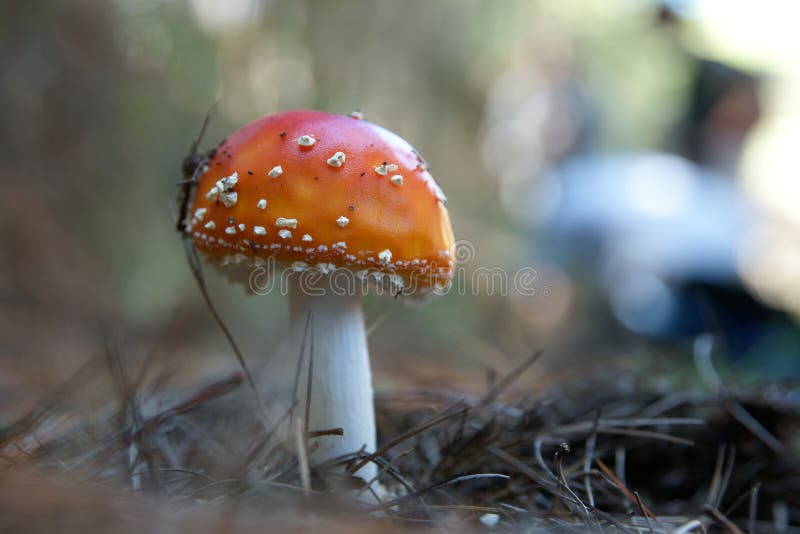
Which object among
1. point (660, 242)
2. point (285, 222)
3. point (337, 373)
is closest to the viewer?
point (285, 222)

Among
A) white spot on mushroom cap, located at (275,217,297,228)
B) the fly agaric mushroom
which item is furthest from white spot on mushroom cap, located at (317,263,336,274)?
white spot on mushroom cap, located at (275,217,297,228)

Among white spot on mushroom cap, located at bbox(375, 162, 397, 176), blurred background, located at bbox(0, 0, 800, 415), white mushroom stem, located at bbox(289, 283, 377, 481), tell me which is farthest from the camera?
blurred background, located at bbox(0, 0, 800, 415)

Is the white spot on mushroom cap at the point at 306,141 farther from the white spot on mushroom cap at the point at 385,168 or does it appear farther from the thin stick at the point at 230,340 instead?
the thin stick at the point at 230,340

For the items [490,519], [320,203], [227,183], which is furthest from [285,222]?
[490,519]

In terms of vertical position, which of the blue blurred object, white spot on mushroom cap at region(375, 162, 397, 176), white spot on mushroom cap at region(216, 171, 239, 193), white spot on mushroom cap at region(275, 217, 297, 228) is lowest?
the blue blurred object

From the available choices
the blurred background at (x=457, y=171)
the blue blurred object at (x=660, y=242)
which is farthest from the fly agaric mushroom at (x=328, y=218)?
the blue blurred object at (x=660, y=242)

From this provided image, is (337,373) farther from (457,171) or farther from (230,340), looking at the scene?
(457,171)

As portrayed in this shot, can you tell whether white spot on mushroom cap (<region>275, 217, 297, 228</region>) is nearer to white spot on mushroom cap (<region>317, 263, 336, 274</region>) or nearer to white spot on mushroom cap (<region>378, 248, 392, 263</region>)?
white spot on mushroom cap (<region>317, 263, 336, 274</region>)
